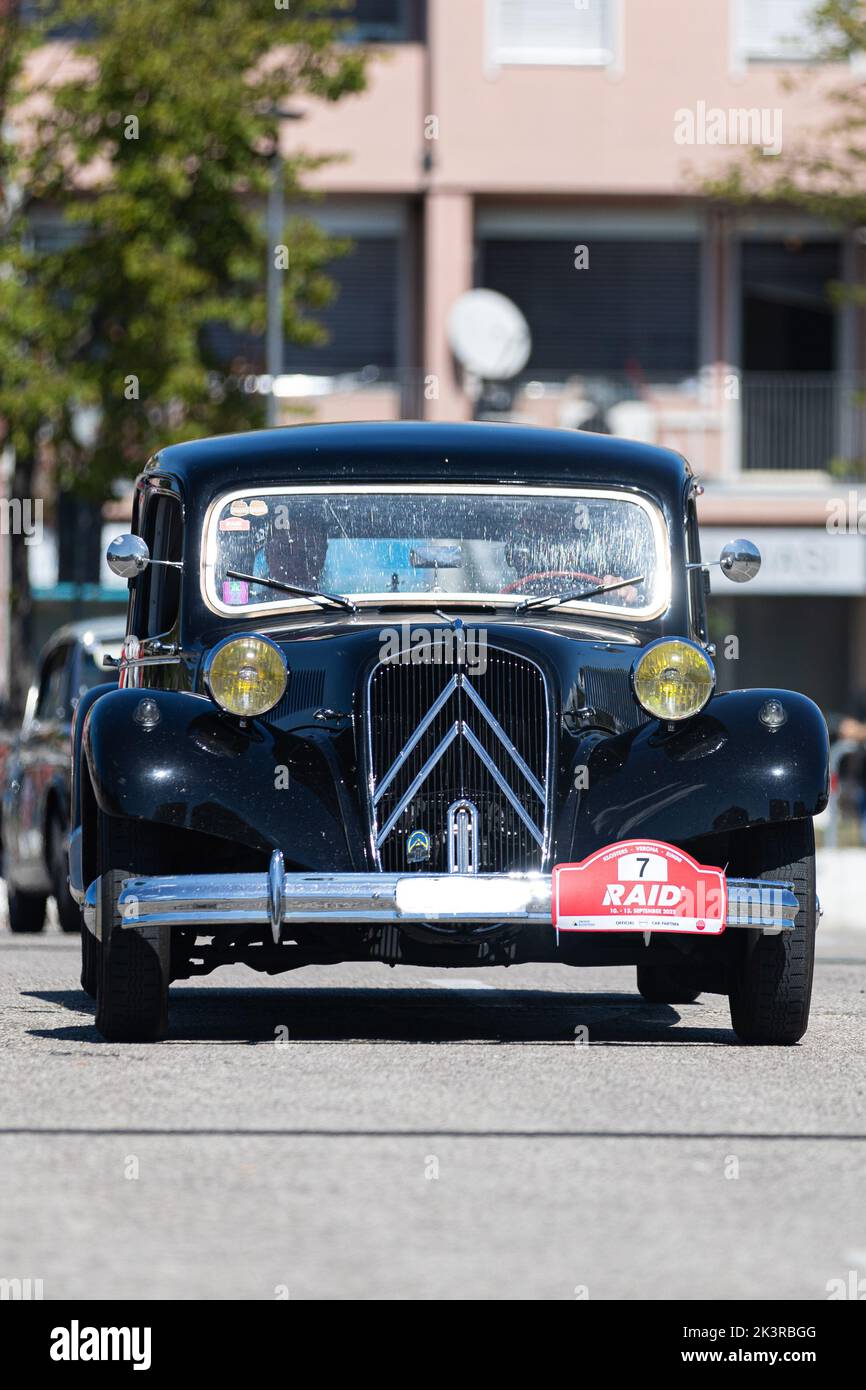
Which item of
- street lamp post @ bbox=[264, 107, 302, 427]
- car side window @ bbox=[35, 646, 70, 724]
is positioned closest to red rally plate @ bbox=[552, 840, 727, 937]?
car side window @ bbox=[35, 646, 70, 724]

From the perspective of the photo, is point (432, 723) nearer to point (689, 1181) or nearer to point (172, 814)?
point (172, 814)

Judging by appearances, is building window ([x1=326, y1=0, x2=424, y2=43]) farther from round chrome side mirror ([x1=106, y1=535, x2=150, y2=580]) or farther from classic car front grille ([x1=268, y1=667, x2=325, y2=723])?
classic car front grille ([x1=268, y1=667, x2=325, y2=723])

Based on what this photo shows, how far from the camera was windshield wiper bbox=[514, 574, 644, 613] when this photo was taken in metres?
9.73

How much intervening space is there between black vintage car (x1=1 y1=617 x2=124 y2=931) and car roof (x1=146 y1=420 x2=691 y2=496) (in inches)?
207

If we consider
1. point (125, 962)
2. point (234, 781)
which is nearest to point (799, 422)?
point (234, 781)

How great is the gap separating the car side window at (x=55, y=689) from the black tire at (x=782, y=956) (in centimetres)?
742

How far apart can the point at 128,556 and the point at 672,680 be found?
2085mm

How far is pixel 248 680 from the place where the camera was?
892 cm

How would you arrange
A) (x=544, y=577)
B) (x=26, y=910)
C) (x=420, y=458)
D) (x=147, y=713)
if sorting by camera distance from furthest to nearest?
(x=26, y=910), (x=420, y=458), (x=544, y=577), (x=147, y=713)

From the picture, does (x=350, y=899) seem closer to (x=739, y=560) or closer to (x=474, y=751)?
(x=474, y=751)

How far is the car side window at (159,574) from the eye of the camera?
10211 millimetres

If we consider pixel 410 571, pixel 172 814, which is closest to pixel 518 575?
pixel 410 571

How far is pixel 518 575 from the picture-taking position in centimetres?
993
